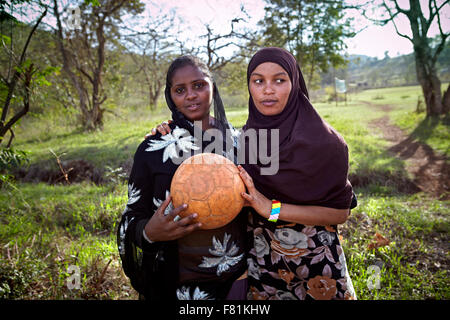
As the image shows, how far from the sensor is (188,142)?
193cm

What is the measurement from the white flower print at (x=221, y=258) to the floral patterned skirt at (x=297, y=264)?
258mm

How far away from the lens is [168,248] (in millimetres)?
1772

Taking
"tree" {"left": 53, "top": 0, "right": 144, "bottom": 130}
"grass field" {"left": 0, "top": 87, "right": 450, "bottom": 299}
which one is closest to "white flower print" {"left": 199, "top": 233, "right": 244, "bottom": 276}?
"grass field" {"left": 0, "top": 87, "right": 450, "bottom": 299}

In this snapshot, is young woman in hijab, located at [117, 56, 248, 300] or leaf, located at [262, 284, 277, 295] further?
leaf, located at [262, 284, 277, 295]

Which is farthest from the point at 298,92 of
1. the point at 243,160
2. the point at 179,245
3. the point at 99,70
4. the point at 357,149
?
the point at 99,70

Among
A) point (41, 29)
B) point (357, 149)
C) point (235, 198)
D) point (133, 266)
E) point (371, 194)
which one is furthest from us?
point (41, 29)

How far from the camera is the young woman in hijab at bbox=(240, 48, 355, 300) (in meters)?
1.76

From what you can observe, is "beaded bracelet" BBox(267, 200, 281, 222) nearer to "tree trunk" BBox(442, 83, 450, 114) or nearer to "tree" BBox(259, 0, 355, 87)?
"tree" BBox(259, 0, 355, 87)

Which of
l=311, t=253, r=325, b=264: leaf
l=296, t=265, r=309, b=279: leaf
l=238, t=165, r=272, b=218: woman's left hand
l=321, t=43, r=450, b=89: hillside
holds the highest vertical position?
l=321, t=43, r=450, b=89: hillside

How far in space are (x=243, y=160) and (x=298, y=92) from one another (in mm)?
690

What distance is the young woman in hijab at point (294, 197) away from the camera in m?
1.76

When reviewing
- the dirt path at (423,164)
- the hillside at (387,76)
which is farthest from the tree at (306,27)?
the hillside at (387,76)
